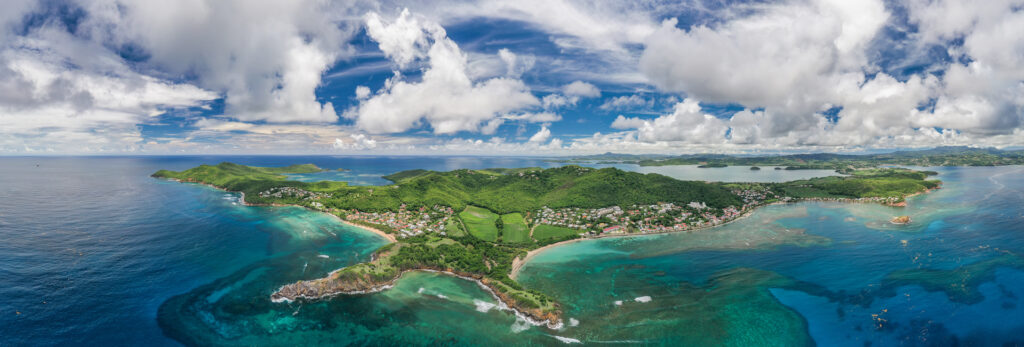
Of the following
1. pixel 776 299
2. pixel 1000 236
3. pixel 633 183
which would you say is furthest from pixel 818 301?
pixel 633 183

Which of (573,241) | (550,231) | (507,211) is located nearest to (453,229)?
(550,231)

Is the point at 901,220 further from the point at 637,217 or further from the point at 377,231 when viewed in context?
the point at 377,231

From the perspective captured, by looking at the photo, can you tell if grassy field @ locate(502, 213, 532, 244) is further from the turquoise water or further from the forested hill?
the turquoise water

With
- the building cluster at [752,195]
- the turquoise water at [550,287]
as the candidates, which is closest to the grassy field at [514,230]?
the turquoise water at [550,287]

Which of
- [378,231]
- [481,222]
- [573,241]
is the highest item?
[481,222]

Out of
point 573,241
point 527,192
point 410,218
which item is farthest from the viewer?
point 527,192

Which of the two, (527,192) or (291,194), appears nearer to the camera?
(291,194)
